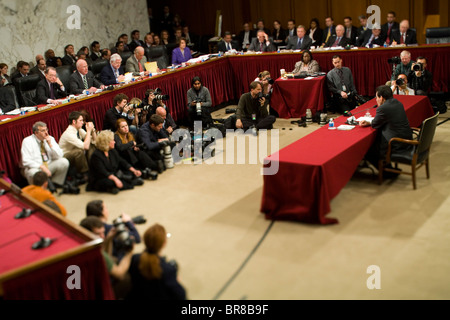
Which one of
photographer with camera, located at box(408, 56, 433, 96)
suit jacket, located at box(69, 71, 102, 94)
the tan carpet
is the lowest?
the tan carpet

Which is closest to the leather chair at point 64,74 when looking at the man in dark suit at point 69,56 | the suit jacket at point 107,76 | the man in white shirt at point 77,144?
the suit jacket at point 107,76

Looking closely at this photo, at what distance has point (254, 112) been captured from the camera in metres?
8.27

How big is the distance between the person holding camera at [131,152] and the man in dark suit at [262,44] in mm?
4751

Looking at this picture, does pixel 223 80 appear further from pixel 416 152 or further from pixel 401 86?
pixel 416 152

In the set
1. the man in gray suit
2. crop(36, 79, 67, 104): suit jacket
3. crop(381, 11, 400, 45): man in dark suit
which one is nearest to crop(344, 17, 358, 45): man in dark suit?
crop(381, 11, 400, 45): man in dark suit

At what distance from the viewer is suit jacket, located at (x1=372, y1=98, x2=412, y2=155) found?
5754mm

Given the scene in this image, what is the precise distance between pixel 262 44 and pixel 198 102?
9.81ft

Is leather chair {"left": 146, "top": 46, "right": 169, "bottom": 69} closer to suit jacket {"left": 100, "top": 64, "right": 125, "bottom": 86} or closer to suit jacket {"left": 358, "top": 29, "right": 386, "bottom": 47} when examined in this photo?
suit jacket {"left": 100, "top": 64, "right": 125, "bottom": 86}

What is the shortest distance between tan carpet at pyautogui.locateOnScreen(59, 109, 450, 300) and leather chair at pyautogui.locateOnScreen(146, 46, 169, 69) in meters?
4.66

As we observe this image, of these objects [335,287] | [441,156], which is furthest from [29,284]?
[441,156]

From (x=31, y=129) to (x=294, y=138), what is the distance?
363 cm

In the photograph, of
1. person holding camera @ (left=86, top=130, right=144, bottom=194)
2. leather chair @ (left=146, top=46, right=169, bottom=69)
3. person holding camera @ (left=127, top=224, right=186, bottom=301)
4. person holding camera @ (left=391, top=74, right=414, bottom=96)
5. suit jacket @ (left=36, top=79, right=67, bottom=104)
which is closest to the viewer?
person holding camera @ (left=127, top=224, right=186, bottom=301)

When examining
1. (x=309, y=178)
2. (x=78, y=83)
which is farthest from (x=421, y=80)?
(x=78, y=83)
